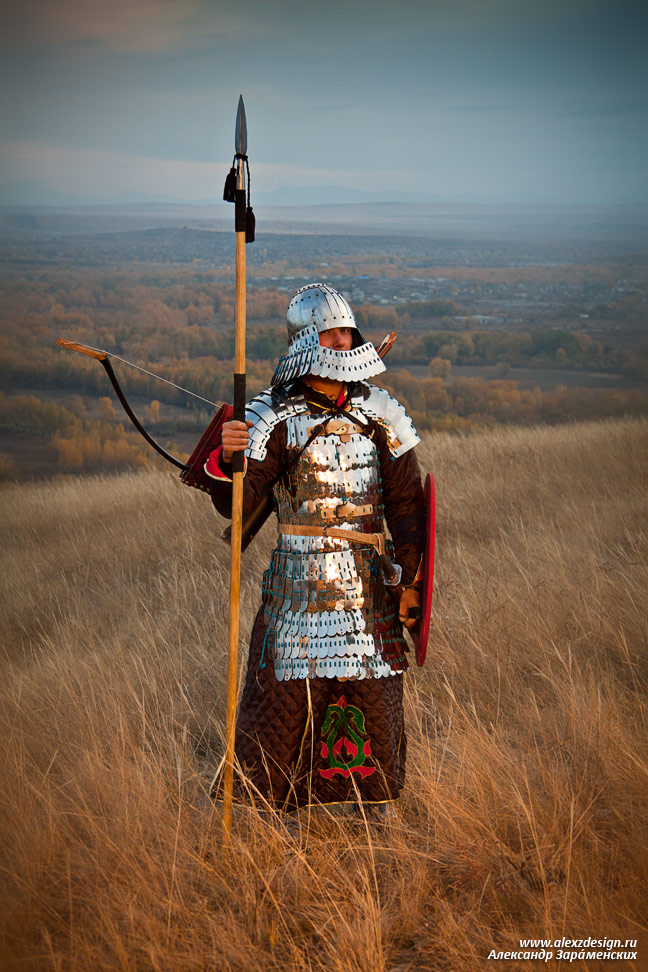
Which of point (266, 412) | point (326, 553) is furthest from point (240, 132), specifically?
point (326, 553)

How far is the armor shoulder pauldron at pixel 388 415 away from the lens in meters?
2.80

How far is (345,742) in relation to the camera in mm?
2764

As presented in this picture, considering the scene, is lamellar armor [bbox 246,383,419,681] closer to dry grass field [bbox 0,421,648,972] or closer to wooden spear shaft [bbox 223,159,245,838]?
wooden spear shaft [bbox 223,159,245,838]

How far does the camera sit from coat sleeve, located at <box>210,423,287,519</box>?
8.81 feet

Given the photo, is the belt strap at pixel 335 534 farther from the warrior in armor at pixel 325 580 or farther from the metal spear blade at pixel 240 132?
the metal spear blade at pixel 240 132

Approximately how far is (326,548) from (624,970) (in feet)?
4.60

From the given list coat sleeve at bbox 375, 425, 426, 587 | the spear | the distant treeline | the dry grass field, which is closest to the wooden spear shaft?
the spear

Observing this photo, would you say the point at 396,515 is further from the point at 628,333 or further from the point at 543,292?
the point at 543,292

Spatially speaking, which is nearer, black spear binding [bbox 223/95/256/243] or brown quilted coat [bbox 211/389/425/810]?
black spear binding [bbox 223/95/256/243]

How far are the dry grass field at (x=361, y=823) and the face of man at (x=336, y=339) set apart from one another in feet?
4.38

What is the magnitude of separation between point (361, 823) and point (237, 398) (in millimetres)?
1447

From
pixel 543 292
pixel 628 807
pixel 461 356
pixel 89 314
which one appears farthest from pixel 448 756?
pixel 543 292

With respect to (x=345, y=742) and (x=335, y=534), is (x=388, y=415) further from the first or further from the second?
(x=345, y=742)

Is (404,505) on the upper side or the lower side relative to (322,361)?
lower
